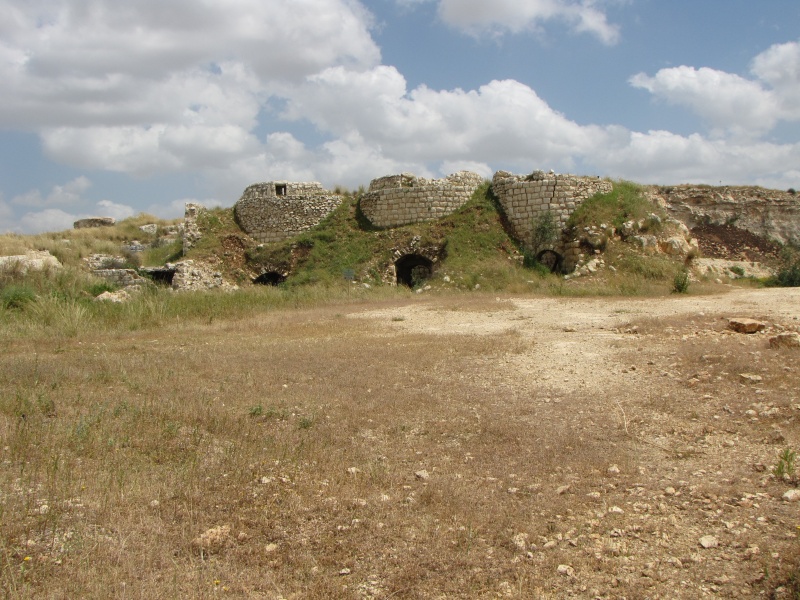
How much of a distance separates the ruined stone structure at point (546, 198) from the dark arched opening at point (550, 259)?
0.25 m

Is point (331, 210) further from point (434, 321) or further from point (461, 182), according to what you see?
point (434, 321)

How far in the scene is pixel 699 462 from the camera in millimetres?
4605

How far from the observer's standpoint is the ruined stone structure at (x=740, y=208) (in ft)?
85.3

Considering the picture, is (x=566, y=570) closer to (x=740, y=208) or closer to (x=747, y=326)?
(x=747, y=326)

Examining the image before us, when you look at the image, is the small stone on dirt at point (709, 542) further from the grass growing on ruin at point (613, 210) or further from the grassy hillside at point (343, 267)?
the grass growing on ruin at point (613, 210)

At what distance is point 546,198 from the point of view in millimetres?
19953

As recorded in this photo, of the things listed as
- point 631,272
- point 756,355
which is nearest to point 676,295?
point 631,272

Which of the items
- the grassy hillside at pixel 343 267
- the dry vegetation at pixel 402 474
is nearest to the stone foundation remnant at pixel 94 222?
the grassy hillside at pixel 343 267

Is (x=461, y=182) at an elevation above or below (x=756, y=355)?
above

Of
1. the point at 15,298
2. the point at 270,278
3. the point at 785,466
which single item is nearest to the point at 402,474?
the point at 785,466

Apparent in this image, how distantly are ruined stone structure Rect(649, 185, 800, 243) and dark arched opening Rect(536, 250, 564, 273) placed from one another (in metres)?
8.14

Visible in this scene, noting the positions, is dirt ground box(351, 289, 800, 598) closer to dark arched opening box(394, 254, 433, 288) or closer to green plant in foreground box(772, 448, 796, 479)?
green plant in foreground box(772, 448, 796, 479)

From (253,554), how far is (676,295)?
45.7 ft

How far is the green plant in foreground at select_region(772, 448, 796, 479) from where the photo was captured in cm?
417
